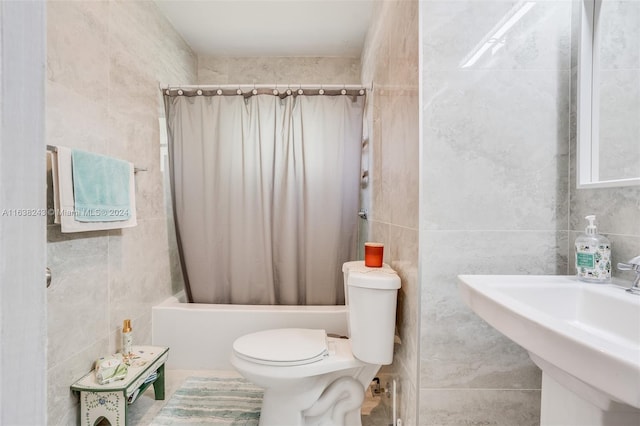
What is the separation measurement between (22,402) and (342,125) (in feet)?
7.15

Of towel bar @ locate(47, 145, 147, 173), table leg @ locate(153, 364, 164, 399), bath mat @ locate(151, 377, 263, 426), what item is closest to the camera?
towel bar @ locate(47, 145, 147, 173)

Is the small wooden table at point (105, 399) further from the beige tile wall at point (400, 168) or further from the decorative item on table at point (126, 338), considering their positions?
the beige tile wall at point (400, 168)

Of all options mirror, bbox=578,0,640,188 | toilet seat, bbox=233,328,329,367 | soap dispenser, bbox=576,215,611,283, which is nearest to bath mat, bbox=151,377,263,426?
toilet seat, bbox=233,328,329,367

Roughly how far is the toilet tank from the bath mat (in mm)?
742

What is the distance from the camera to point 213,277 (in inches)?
90.6

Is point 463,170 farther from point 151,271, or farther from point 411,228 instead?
point 151,271

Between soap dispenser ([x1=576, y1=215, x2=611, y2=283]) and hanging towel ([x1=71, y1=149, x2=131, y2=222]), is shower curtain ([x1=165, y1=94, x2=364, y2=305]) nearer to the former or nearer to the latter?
hanging towel ([x1=71, y1=149, x2=131, y2=222])

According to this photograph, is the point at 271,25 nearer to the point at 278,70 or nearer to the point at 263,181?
the point at 278,70

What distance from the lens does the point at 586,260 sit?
0.96 meters

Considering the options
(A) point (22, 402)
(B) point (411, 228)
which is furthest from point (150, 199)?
(A) point (22, 402)

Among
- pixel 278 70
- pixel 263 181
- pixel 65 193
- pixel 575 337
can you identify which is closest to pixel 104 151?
pixel 65 193

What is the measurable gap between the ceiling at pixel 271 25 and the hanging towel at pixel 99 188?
4.37 ft

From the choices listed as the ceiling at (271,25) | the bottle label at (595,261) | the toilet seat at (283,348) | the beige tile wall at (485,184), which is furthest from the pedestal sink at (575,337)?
the ceiling at (271,25)

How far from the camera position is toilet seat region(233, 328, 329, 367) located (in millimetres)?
1359
